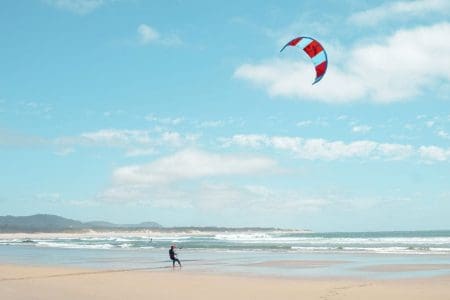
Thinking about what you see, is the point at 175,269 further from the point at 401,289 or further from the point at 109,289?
the point at 401,289

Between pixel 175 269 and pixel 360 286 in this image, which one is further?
pixel 175 269

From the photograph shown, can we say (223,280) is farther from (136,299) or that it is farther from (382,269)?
(382,269)

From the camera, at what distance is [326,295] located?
11477 millimetres

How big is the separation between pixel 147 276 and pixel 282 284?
4.45 meters

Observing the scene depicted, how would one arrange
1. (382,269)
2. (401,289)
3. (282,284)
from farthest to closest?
1. (382,269)
2. (282,284)
3. (401,289)

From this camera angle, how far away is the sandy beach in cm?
1154

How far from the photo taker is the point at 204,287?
13.3 metres

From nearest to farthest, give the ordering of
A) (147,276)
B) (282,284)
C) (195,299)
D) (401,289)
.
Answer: (195,299)
(401,289)
(282,284)
(147,276)

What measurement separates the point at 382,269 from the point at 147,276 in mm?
8018

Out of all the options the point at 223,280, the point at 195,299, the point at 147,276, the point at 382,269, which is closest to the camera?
the point at 195,299

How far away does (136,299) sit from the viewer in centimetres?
1105

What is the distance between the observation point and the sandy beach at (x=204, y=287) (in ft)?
37.9

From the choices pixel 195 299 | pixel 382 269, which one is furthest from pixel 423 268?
pixel 195 299

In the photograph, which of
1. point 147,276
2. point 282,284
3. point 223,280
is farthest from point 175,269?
point 282,284
